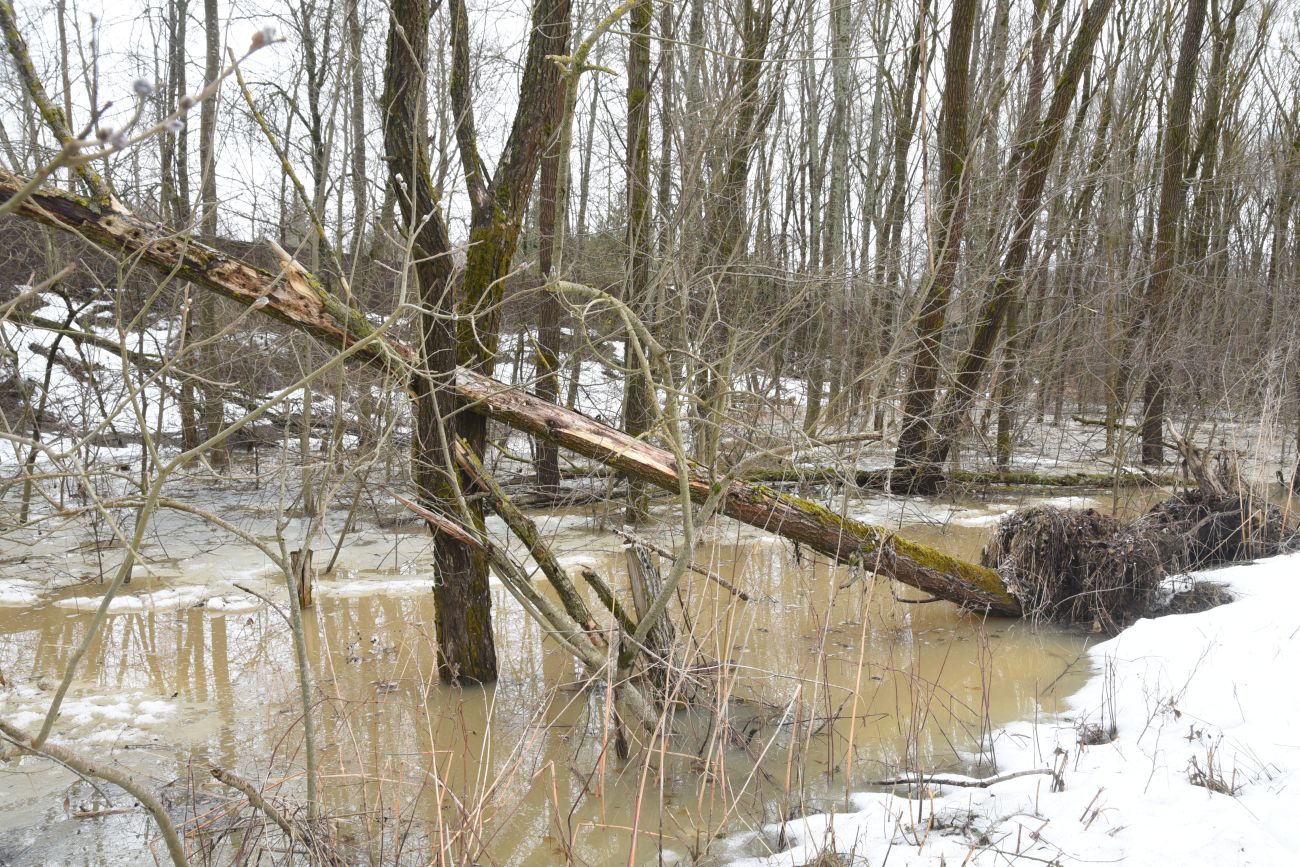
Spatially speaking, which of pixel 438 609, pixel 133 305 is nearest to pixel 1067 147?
pixel 438 609

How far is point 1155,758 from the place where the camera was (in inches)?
134

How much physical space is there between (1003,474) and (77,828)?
9.55m

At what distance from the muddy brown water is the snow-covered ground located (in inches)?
8.1

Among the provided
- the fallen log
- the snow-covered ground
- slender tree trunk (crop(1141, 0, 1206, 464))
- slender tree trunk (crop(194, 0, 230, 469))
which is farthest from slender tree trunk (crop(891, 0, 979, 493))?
slender tree trunk (crop(194, 0, 230, 469))

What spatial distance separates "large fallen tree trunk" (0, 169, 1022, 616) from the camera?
360cm

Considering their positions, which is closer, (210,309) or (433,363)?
(433,363)

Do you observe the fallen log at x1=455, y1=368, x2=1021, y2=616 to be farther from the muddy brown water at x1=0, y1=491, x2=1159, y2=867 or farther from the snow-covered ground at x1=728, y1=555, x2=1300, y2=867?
the snow-covered ground at x1=728, y1=555, x2=1300, y2=867

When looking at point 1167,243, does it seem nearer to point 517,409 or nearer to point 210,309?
point 517,409

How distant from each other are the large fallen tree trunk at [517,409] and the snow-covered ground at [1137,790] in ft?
3.95

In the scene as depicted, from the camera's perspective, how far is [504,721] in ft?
14.9

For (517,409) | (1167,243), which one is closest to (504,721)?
(517,409)

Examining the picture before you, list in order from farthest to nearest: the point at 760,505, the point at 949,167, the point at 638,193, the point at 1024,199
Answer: the point at 1024,199 < the point at 949,167 < the point at 638,193 < the point at 760,505

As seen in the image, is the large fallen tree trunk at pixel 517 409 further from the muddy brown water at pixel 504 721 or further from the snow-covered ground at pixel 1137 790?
the snow-covered ground at pixel 1137 790

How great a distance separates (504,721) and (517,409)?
5.15ft
